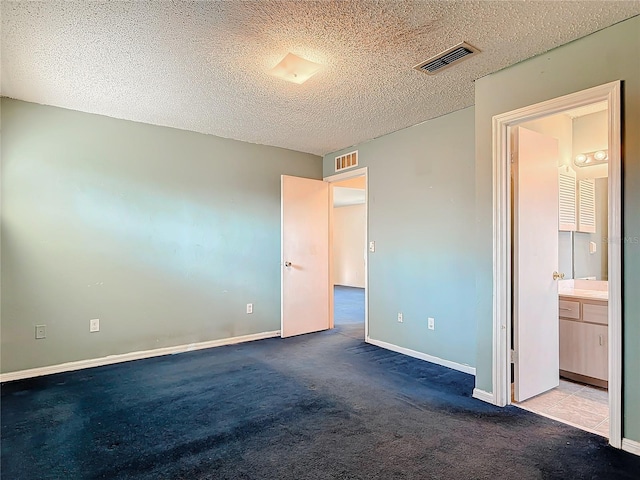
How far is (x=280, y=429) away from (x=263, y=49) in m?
2.44

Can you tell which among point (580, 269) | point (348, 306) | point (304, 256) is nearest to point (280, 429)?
point (304, 256)

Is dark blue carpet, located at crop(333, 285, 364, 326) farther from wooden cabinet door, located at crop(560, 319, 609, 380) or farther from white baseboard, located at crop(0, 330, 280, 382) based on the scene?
wooden cabinet door, located at crop(560, 319, 609, 380)

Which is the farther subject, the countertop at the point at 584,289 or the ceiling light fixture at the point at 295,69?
the countertop at the point at 584,289

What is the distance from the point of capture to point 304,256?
488cm

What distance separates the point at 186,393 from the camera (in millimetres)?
2834

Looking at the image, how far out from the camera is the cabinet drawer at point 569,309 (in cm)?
304

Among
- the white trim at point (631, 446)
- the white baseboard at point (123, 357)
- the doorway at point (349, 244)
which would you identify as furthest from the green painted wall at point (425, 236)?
the doorway at point (349, 244)

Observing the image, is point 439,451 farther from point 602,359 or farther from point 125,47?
point 125,47

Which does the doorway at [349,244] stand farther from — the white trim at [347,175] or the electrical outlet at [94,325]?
the electrical outlet at [94,325]

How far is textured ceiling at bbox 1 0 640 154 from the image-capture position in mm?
1917

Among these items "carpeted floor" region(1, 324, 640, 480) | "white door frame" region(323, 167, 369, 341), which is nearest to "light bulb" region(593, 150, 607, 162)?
"white door frame" region(323, 167, 369, 341)

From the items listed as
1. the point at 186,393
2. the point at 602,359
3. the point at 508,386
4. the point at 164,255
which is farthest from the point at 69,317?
the point at 602,359

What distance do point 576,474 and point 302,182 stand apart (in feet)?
13.0

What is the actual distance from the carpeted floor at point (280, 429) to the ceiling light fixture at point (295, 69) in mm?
2391
